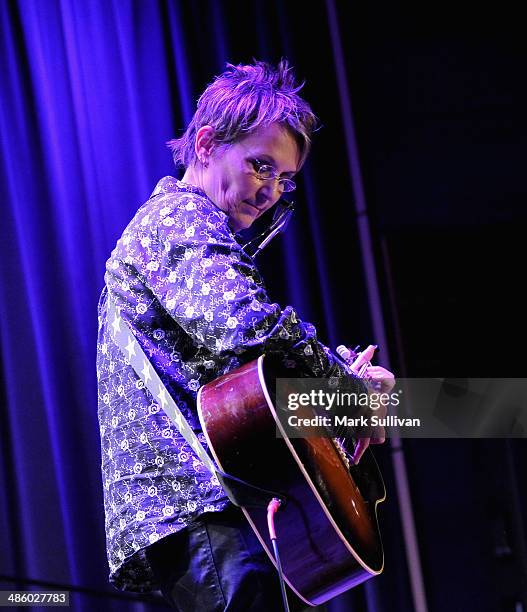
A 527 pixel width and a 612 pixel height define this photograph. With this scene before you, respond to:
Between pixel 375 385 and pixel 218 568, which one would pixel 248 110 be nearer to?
pixel 375 385

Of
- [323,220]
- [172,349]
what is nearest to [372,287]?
[323,220]

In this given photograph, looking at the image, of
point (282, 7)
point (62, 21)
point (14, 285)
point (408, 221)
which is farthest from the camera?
point (408, 221)

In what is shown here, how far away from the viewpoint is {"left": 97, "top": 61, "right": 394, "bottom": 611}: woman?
1.34 m

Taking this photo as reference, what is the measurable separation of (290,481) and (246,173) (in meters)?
0.67

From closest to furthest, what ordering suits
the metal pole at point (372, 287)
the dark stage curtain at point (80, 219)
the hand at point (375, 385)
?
1. the hand at point (375, 385)
2. the dark stage curtain at point (80, 219)
3. the metal pole at point (372, 287)

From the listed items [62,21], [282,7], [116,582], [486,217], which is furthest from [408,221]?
[116,582]

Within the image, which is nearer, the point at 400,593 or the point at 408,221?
the point at 400,593

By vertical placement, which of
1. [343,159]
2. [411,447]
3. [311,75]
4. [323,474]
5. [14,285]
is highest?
[311,75]

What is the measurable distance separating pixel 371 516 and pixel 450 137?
101 inches

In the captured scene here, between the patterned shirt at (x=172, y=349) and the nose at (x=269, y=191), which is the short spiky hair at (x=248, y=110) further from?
the patterned shirt at (x=172, y=349)

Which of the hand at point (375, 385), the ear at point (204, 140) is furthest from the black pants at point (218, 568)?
the ear at point (204, 140)

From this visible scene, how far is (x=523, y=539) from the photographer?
3119mm

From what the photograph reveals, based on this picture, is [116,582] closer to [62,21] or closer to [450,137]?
[62,21]

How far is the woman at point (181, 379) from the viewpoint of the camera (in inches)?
52.9
